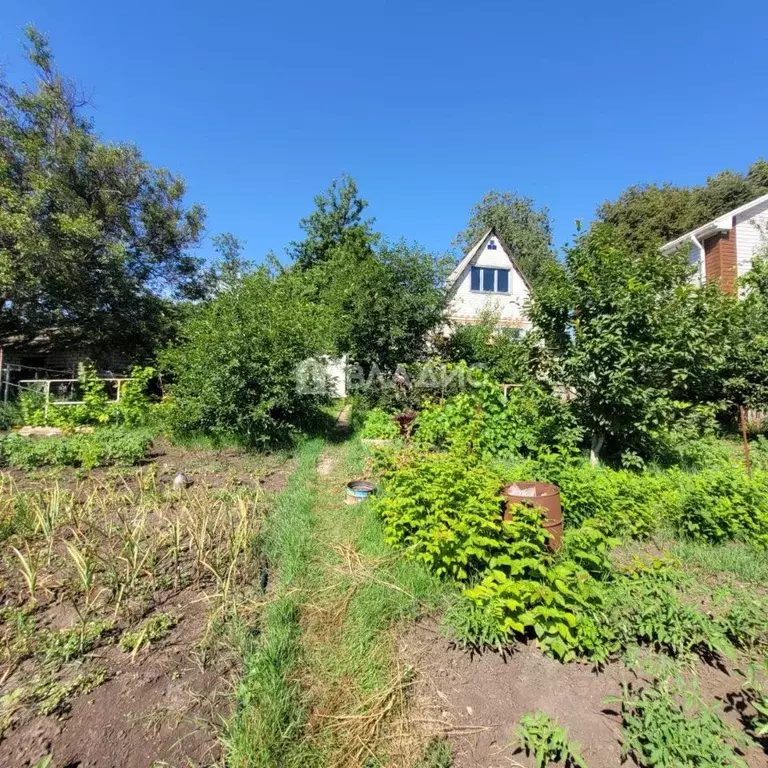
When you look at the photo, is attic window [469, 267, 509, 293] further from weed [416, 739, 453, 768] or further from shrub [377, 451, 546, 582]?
weed [416, 739, 453, 768]

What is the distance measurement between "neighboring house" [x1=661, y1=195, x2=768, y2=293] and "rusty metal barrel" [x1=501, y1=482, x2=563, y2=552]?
14.0m

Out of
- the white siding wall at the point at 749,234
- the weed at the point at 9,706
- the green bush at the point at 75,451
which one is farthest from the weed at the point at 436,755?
the white siding wall at the point at 749,234

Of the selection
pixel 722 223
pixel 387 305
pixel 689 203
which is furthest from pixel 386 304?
pixel 689 203

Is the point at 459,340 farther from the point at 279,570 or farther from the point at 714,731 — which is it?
the point at 714,731

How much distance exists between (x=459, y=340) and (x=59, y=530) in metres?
12.7

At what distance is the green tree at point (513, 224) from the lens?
94.9 feet

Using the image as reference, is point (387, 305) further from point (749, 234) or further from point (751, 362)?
point (749, 234)

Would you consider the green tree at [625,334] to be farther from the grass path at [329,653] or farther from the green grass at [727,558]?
the grass path at [329,653]

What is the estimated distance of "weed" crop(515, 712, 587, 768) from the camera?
156cm

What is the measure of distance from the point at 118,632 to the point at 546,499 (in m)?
2.98

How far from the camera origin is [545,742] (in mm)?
1626

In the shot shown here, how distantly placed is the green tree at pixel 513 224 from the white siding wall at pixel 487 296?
12718mm

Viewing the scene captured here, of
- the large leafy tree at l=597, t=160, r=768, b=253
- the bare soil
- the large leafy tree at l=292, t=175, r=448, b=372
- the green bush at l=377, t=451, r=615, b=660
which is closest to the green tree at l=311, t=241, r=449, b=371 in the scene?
the large leafy tree at l=292, t=175, r=448, b=372

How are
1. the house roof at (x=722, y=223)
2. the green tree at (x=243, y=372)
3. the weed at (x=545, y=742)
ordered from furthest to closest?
the house roof at (x=722, y=223) < the green tree at (x=243, y=372) < the weed at (x=545, y=742)
